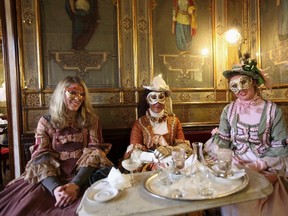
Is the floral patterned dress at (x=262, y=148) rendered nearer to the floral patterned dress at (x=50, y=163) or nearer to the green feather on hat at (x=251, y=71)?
the green feather on hat at (x=251, y=71)

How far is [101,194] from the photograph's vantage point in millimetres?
1265

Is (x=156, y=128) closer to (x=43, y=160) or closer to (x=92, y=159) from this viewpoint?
(x=92, y=159)

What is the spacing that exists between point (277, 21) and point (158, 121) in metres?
1.83

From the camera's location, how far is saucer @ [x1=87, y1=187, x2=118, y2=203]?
1.20 meters

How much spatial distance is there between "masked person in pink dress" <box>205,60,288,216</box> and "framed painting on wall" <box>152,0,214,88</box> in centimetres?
90

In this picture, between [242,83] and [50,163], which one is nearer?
[50,163]

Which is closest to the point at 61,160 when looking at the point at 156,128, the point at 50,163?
the point at 50,163

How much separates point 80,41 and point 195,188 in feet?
7.13

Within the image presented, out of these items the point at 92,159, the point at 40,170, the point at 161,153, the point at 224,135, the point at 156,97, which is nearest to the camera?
the point at 40,170

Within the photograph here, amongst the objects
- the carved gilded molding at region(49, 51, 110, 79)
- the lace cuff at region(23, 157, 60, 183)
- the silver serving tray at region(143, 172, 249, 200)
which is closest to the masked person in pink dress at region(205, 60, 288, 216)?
the silver serving tray at region(143, 172, 249, 200)

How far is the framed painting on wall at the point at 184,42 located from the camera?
295 centimetres

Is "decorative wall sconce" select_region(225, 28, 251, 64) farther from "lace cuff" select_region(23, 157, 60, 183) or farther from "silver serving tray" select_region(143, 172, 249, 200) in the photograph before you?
"lace cuff" select_region(23, 157, 60, 183)

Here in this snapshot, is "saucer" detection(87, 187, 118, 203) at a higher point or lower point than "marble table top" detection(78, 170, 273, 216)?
higher

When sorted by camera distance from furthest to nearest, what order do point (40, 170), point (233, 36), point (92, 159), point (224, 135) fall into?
point (233, 36) < point (224, 135) < point (92, 159) < point (40, 170)
